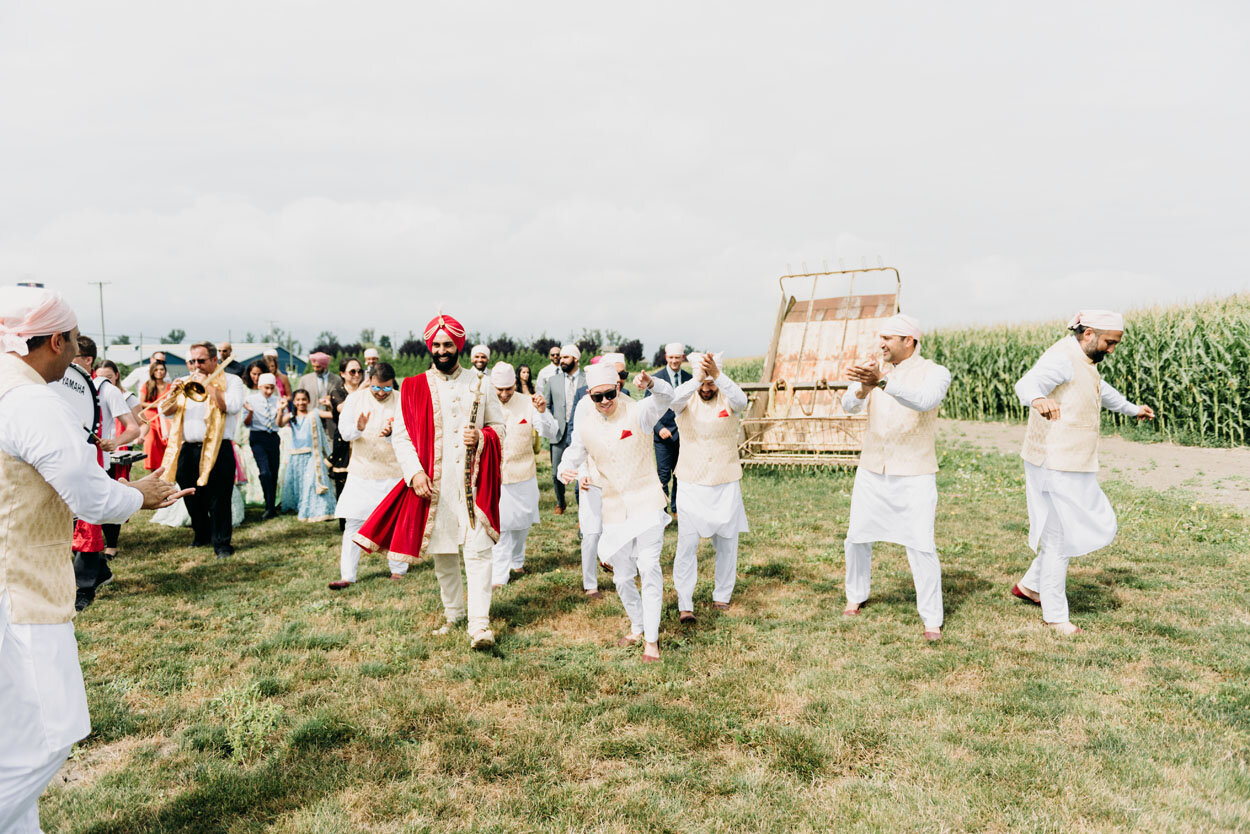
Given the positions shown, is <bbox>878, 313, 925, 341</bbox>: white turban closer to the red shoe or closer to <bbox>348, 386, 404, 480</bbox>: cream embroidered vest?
the red shoe

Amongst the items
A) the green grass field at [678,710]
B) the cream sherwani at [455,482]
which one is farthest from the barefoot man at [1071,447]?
the cream sherwani at [455,482]

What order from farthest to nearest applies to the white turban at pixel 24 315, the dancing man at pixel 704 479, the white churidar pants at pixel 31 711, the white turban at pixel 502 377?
the white turban at pixel 502 377 → the dancing man at pixel 704 479 → the white turban at pixel 24 315 → the white churidar pants at pixel 31 711

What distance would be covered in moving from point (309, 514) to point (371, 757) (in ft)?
24.4

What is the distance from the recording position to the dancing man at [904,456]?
19.2ft

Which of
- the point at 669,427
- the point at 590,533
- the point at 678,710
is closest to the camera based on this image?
the point at 678,710

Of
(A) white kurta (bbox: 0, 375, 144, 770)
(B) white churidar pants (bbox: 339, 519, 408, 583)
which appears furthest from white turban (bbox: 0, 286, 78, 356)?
(B) white churidar pants (bbox: 339, 519, 408, 583)

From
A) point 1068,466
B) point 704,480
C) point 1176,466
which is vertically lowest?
point 1176,466

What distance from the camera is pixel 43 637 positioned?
2.74 meters

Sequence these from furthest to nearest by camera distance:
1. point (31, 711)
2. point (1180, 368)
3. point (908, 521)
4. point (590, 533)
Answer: point (1180, 368)
point (590, 533)
point (908, 521)
point (31, 711)

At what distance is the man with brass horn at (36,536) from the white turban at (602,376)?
128 inches

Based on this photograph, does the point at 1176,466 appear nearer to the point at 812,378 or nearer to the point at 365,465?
the point at 812,378

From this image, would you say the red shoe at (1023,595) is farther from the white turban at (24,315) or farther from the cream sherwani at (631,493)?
the white turban at (24,315)

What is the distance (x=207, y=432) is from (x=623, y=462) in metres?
5.75

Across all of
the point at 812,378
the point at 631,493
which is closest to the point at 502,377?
the point at 631,493
